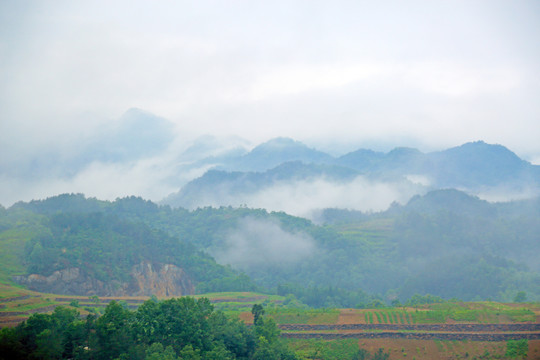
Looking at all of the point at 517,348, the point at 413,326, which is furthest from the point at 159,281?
the point at 517,348

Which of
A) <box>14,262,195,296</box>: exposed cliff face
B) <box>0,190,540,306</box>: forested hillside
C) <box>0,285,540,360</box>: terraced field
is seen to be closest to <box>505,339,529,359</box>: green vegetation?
<box>0,285,540,360</box>: terraced field

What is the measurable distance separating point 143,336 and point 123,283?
6227 centimetres

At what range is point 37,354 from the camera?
47062mm

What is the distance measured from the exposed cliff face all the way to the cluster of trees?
4831 centimetres

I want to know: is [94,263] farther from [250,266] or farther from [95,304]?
[250,266]

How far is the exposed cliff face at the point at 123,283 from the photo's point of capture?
102 m

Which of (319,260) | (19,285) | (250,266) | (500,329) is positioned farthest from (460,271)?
(19,285)

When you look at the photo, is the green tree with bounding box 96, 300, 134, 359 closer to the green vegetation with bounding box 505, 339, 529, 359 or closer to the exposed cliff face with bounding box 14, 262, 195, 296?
the green vegetation with bounding box 505, 339, 529, 359

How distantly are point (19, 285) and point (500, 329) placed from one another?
7000 centimetres

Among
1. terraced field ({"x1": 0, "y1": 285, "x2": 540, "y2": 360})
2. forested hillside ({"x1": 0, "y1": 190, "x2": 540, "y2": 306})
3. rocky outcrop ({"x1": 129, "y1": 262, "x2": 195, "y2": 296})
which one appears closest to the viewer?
terraced field ({"x1": 0, "y1": 285, "x2": 540, "y2": 360})

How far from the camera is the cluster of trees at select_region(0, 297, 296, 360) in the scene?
48.7 m

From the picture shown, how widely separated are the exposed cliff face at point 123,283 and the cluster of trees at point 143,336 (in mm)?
48306

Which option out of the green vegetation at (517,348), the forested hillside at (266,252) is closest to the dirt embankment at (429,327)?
the green vegetation at (517,348)

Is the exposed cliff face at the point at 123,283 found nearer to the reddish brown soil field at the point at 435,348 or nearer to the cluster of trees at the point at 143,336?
the cluster of trees at the point at 143,336
